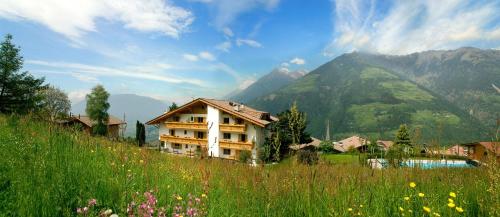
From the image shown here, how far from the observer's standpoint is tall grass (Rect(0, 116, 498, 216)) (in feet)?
10.9

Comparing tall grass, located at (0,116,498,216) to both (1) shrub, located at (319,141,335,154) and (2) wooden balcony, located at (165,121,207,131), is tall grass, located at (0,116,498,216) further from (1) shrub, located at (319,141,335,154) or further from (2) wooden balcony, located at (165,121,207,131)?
(2) wooden balcony, located at (165,121,207,131)

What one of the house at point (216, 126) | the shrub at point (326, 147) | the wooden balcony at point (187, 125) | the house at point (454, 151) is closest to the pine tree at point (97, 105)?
the house at point (216, 126)

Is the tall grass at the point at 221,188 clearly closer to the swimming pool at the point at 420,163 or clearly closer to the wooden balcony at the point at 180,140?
the swimming pool at the point at 420,163

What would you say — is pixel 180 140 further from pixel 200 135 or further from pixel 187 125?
pixel 200 135

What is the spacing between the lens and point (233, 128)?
4828 centimetres

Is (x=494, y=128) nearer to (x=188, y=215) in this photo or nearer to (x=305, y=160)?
(x=305, y=160)

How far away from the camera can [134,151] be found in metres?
6.24

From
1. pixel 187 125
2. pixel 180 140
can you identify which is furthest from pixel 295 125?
pixel 180 140

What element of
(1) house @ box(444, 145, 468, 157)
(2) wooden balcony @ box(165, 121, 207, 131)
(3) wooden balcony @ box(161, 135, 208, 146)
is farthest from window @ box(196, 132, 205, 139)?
(1) house @ box(444, 145, 468, 157)

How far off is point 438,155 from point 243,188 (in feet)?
10.6

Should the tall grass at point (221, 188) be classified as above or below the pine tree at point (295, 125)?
below

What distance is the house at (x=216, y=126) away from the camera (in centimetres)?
4769

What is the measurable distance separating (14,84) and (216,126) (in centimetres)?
2803

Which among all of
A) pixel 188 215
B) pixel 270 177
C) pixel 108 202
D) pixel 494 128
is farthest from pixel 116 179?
pixel 494 128
